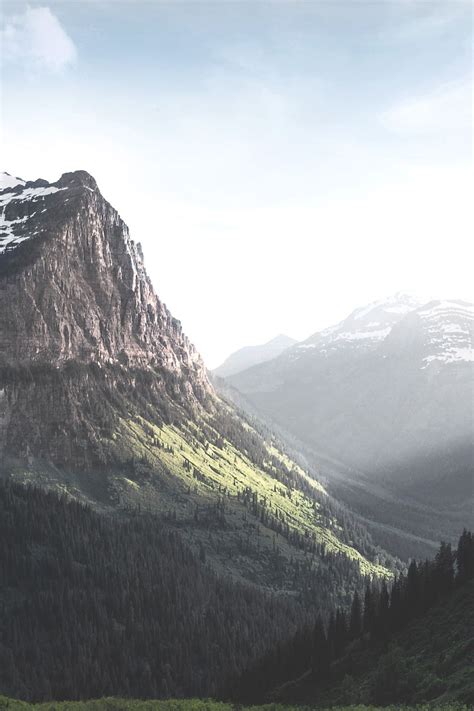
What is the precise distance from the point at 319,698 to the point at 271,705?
652 centimetres

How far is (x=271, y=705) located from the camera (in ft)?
291

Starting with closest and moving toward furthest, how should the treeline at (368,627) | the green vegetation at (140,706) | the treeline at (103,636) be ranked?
the green vegetation at (140,706), the treeline at (368,627), the treeline at (103,636)

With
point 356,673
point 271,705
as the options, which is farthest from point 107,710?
point 356,673

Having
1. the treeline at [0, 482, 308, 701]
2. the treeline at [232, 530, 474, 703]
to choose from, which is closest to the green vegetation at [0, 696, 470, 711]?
the treeline at [232, 530, 474, 703]

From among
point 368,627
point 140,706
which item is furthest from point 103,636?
point 368,627

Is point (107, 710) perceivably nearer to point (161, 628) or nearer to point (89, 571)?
point (161, 628)

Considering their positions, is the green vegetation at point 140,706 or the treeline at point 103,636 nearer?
the green vegetation at point 140,706

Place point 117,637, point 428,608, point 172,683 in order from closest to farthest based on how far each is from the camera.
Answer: point 428,608 < point 172,683 < point 117,637

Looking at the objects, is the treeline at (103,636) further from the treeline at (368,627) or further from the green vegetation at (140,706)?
the green vegetation at (140,706)

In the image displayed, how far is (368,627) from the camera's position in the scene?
10800cm

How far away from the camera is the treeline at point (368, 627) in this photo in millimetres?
99500

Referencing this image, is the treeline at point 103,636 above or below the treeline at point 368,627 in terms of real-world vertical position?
below

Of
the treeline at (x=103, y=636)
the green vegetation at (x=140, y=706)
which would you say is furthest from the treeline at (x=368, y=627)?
the treeline at (x=103, y=636)

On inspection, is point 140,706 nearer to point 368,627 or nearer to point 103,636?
point 368,627
